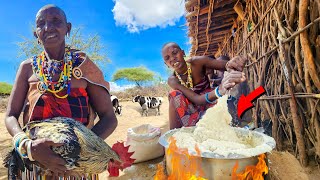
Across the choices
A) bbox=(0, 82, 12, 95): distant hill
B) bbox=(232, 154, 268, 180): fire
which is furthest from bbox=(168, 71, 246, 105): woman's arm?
bbox=(0, 82, 12, 95): distant hill

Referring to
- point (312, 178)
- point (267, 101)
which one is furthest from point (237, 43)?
point (312, 178)

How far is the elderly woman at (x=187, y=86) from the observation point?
287 centimetres

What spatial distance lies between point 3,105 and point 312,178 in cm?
1624

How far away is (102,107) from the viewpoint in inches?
61.1

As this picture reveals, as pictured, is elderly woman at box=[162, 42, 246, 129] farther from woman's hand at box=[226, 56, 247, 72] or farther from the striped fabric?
woman's hand at box=[226, 56, 247, 72]

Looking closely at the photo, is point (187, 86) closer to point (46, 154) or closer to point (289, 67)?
point (289, 67)

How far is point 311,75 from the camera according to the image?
6.30 feet

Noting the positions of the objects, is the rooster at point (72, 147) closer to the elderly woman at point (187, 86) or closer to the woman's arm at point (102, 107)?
the woman's arm at point (102, 107)

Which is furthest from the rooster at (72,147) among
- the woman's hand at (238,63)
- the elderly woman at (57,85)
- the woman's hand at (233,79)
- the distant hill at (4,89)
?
the distant hill at (4,89)

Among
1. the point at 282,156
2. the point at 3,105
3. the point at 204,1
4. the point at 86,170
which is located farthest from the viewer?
the point at 3,105

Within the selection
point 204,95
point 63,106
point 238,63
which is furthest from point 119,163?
point 204,95

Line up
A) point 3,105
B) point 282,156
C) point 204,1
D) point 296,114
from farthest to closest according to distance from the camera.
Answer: point 3,105, point 204,1, point 282,156, point 296,114

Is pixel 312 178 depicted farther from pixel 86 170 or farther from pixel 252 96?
pixel 86 170

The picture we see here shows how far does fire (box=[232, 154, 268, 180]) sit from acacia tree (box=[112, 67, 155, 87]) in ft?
99.3
